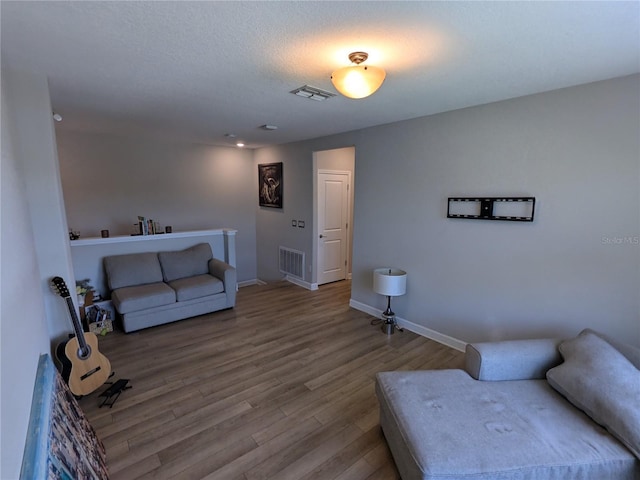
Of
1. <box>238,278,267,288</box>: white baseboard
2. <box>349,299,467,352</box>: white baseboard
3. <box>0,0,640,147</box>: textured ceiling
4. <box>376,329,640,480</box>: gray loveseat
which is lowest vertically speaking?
<box>238,278,267,288</box>: white baseboard

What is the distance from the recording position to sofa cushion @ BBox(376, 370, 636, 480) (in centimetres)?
146

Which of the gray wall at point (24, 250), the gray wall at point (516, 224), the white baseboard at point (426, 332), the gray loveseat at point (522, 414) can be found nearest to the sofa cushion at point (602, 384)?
the gray loveseat at point (522, 414)

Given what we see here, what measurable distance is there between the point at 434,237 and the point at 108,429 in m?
3.31

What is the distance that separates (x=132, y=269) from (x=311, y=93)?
320 cm

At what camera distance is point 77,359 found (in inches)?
95.3

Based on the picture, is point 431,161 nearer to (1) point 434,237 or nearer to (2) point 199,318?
(1) point 434,237

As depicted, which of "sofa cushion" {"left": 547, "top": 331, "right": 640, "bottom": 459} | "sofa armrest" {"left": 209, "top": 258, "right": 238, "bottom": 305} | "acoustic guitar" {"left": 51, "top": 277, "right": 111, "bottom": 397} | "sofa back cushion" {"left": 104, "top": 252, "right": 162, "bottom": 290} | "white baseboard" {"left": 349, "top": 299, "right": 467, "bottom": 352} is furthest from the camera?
"sofa armrest" {"left": 209, "top": 258, "right": 238, "bottom": 305}

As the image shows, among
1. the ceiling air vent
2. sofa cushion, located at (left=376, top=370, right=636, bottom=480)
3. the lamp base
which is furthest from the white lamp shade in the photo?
the ceiling air vent

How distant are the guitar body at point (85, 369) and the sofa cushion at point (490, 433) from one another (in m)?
2.28

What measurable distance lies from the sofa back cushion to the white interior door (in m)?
2.50

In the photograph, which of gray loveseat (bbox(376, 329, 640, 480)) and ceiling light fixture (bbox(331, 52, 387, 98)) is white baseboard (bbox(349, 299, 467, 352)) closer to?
gray loveseat (bbox(376, 329, 640, 480))

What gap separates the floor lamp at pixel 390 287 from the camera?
351 cm

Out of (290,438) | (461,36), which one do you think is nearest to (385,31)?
(461,36)

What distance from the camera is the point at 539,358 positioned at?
6.95 ft
